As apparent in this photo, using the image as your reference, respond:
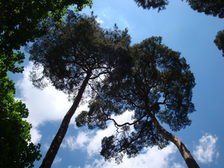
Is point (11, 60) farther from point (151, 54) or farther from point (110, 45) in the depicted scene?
point (151, 54)

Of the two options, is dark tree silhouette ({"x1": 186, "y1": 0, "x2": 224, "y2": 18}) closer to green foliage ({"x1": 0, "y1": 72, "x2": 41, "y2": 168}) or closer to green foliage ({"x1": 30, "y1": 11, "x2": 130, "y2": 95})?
green foliage ({"x1": 30, "y1": 11, "x2": 130, "y2": 95})

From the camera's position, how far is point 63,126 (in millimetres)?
9773

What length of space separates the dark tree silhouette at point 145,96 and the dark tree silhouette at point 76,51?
4.11 feet

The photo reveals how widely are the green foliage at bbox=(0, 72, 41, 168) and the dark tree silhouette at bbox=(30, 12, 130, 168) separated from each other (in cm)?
690

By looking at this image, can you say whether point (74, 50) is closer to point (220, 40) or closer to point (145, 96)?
point (145, 96)

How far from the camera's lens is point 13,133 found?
17.5 ft

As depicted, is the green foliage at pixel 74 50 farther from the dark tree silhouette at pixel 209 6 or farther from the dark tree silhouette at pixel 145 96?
the dark tree silhouette at pixel 209 6

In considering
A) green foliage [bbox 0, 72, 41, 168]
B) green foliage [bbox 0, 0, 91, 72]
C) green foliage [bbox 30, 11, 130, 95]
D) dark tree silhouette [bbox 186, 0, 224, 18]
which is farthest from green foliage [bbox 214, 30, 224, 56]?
green foliage [bbox 0, 72, 41, 168]

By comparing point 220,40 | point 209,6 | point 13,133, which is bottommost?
point 13,133

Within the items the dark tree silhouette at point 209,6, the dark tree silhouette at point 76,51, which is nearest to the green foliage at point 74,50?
the dark tree silhouette at point 76,51

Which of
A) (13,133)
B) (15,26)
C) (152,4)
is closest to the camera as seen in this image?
(13,133)

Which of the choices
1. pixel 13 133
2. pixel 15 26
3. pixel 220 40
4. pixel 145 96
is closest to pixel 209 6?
pixel 220 40

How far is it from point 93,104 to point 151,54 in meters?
6.23

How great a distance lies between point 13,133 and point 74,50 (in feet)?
32.4
